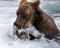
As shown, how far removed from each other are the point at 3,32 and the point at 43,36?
77cm

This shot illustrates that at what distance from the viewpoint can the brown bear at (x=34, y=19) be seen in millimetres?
3633

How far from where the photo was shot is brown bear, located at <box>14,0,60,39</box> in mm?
3633

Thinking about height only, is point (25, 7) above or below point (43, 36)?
above

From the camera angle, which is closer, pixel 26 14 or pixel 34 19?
pixel 26 14

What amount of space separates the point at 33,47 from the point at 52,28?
0.38m

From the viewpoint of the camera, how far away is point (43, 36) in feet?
13.1

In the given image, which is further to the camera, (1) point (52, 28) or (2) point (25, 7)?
(1) point (52, 28)

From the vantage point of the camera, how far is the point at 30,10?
3.69 meters

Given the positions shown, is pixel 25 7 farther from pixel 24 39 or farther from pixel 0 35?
pixel 0 35

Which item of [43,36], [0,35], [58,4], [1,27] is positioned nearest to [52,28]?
Answer: [43,36]

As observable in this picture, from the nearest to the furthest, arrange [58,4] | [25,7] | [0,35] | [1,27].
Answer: [25,7]
[0,35]
[1,27]
[58,4]

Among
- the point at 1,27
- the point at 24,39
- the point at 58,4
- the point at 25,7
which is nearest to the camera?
the point at 25,7

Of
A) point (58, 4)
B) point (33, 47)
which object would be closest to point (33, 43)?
point (33, 47)

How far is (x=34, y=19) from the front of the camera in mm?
3760
